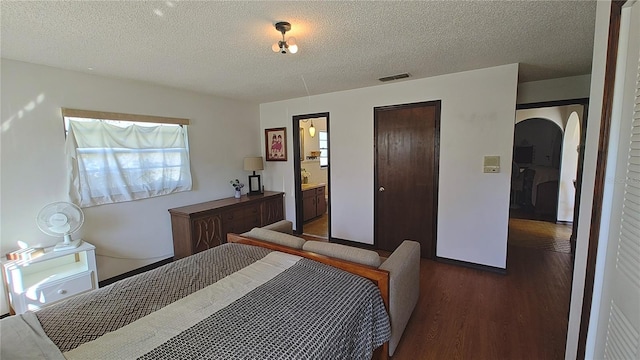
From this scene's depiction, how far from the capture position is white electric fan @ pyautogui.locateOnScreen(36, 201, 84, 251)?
2.45m

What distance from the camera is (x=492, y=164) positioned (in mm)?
2990

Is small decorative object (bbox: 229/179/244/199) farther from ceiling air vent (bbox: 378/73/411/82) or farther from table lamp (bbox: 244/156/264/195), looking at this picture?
ceiling air vent (bbox: 378/73/411/82)

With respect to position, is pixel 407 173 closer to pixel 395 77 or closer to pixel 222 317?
pixel 395 77

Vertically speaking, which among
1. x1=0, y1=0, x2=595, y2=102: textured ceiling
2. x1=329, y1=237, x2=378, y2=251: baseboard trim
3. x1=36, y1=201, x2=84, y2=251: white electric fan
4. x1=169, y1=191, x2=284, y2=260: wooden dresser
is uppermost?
x1=0, y1=0, x2=595, y2=102: textured ceiling

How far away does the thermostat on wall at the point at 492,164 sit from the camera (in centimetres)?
296

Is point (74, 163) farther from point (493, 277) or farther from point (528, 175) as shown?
point (528, 175)

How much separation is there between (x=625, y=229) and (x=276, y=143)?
425cm

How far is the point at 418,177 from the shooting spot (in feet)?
11.5

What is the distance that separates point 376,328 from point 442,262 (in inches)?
84.7

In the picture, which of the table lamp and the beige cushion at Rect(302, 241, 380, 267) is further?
the table lamp

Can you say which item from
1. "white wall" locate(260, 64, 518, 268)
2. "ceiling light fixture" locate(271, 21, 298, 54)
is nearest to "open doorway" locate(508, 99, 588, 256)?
"white wall" locate(260, 64, 518, 268)

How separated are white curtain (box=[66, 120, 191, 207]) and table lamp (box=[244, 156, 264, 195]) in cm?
96

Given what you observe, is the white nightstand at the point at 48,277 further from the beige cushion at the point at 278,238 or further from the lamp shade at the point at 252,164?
the lamp shade at the point at 252,164

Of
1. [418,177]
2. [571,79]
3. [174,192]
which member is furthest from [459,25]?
[174,192]
